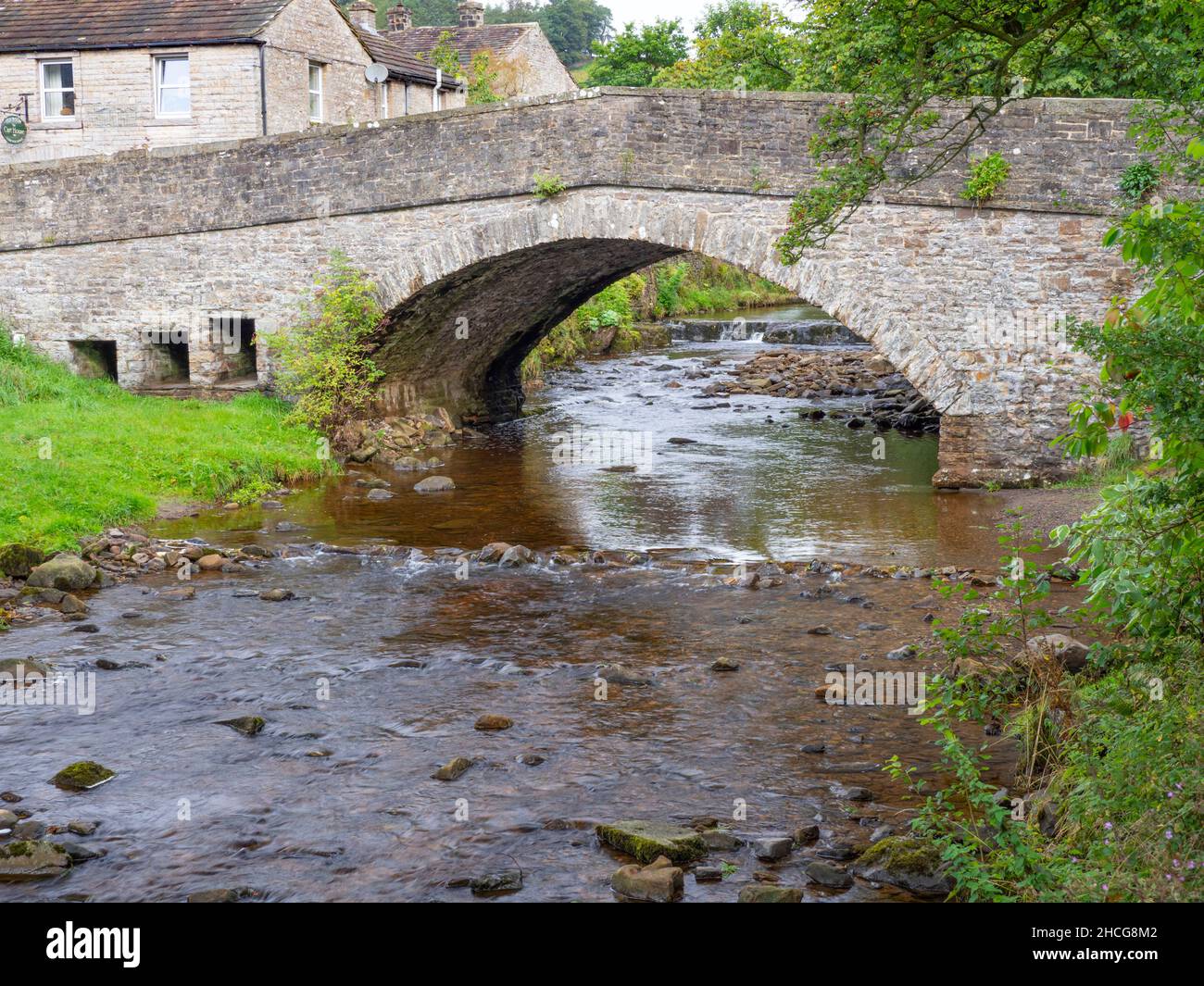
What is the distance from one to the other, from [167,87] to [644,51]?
62.1ft

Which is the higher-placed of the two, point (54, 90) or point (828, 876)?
point (54, 90)

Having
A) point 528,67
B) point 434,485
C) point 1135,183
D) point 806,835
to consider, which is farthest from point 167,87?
point 806,835

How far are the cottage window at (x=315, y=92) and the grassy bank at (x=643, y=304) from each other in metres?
6.53

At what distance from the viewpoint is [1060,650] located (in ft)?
25.2

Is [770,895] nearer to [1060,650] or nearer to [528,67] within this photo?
[1060,650]

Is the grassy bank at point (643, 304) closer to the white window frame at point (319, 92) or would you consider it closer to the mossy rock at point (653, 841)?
the white window frame at point (319, 92)

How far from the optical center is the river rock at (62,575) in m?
10.6

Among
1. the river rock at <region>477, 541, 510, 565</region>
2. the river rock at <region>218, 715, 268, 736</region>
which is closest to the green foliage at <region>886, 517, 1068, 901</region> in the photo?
the river rock at <region>218, 715, 268, 736</region>

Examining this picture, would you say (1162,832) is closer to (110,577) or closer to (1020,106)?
(110,577)

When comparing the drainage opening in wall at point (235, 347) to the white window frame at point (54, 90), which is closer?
the drainage opening in wall at point (235, 347)

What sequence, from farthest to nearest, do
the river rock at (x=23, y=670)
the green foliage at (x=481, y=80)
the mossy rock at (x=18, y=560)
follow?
the green foliage at (x=481, y=80)
the mossy rock at (x=18, y=560)
the river rock at (x=23, y=670)

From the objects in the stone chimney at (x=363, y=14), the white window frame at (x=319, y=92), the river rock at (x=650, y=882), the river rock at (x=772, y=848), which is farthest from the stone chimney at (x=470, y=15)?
the river rock at (x=650, y=882)

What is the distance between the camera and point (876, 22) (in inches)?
275

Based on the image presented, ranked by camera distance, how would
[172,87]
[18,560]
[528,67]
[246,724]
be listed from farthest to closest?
[528,67] < [172,87] < [18,560] < [246,724]
